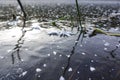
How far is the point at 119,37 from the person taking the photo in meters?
11.9

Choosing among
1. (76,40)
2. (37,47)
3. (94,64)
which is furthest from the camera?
(76,40)

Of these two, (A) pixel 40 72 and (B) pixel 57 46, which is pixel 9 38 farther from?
(A) pixel 40 72

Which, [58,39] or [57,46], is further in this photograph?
[58,39]

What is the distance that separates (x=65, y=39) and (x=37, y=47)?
2.13 metres

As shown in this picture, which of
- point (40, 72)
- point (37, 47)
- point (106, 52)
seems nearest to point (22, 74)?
point (40, 72)

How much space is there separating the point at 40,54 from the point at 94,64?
2360 millimetres

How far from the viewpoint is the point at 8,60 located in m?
7.95

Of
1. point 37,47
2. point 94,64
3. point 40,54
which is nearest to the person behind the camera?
point 94,64

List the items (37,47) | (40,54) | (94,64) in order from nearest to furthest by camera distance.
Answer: (94,64)
(40,54)
(37,47)

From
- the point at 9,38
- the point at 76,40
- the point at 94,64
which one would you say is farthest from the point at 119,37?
the point at 9,38

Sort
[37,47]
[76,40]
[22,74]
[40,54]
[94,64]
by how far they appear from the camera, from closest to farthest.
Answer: [22,74] < [94,64] < [40,54] < [37,47] < [76,40]

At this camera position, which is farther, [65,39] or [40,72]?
[65,39]

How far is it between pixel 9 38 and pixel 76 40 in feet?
12.1

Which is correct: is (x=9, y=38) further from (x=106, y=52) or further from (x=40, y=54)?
(x=106, y=52)
